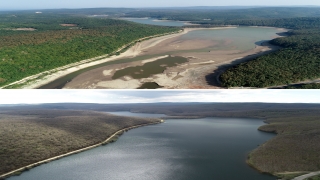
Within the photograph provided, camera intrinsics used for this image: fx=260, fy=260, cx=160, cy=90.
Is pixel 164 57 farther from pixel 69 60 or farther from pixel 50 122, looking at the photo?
pixel 50 122

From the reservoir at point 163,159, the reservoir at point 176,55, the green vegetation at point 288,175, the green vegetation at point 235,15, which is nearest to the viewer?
the green vegetation at point 288,175

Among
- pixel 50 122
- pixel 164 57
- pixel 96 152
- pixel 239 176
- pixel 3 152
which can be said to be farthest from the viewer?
pixel 164 57

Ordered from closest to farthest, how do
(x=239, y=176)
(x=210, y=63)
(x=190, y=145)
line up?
(x=239, y=176) < (x=190, y=145) < (x=210, y=63)

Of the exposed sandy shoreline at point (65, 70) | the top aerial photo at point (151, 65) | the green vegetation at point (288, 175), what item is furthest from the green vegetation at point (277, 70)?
the exposed sandy shoreline at point (65, 70)

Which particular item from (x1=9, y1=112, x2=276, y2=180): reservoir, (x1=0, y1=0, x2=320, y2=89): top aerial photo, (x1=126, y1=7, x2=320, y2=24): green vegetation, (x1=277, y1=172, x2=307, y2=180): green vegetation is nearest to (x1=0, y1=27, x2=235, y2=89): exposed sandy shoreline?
(x1=0, y1=0, x2=320, y2=89): top aerial photo

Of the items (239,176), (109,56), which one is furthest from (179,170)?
(109,56)

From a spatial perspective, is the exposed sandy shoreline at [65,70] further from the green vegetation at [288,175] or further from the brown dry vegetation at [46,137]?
the green vegetation at [288,175]
